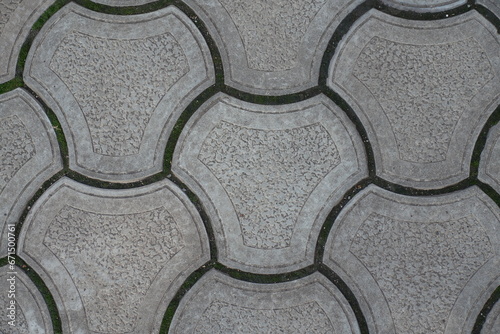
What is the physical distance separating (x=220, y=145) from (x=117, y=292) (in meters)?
0.61

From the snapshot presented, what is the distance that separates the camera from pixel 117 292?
159cm

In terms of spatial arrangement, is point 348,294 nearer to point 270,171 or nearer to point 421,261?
point 421,261

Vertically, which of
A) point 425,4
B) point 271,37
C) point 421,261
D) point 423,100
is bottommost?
point 421,261

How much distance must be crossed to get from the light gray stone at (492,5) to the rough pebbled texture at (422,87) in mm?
140

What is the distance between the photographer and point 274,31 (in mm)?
1601

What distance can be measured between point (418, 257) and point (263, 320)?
0.57 metres

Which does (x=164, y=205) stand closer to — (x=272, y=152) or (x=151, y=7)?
(x=272, y=152)

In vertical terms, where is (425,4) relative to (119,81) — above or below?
above

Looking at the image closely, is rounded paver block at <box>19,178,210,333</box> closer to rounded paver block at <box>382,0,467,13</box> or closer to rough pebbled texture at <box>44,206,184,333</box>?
rough pebbled texture at <box>44,206,184,333</box>

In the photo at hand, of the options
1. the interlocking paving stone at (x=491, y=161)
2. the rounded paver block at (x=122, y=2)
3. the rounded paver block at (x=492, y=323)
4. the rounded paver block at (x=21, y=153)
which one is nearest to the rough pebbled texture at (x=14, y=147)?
the rounded paver block at (x=21, y=153)

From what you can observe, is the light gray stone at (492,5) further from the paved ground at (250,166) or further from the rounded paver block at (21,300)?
the rounded paver block at (21,300)

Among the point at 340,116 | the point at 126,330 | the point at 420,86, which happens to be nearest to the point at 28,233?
the point at 126,330

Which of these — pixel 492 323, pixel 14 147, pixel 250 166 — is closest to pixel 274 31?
pixel 250 166

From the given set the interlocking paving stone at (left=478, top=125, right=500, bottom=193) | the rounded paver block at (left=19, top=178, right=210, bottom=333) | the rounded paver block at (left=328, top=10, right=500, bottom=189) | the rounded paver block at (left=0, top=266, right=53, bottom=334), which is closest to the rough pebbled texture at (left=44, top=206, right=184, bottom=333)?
the rounded paver block at (left=19, top=178, right=210, bottom=333)
